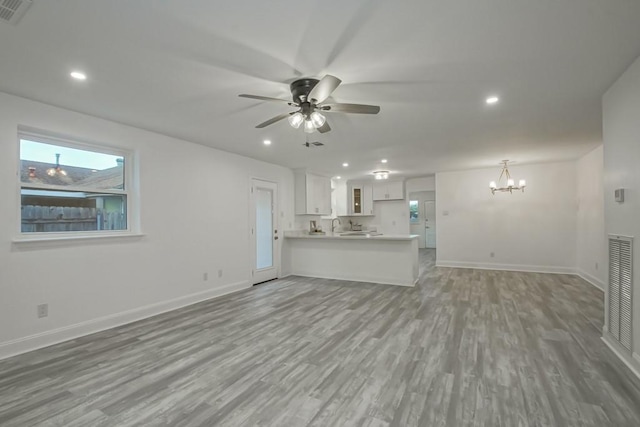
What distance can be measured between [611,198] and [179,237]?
5162 millimetres

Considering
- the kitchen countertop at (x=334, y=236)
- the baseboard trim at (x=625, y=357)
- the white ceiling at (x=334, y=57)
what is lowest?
the baseboard trim at (x=625, y=357)

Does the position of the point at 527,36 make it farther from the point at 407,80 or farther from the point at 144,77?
the point at 144,77

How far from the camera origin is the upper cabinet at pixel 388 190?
8766 mm

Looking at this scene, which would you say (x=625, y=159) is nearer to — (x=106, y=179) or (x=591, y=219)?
(x=591, y=219)

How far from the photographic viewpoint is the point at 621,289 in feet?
8.72

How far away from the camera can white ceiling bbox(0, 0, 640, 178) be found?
1.77 metres

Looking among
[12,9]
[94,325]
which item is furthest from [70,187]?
[12,9]

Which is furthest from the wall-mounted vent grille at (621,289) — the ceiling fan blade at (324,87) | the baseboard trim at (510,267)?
the baseboard trim at (510,267)

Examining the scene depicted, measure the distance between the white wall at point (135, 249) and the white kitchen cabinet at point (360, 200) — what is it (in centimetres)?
407

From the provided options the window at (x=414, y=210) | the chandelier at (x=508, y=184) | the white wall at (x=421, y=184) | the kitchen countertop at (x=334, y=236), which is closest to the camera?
the kitchen countertop at (x=334, y=236)

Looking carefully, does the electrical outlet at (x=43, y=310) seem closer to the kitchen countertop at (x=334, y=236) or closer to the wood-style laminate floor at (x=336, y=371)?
the wood-style laminate floor at (x=336, y=371)

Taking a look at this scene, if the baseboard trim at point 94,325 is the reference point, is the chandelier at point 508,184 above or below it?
above

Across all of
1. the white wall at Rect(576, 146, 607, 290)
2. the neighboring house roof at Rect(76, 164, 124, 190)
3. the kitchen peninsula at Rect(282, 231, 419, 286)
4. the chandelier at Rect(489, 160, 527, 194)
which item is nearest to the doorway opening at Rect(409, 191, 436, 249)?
the chandelier at Rect(489, 160, 527, 194)

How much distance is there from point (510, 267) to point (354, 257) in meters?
3.78
